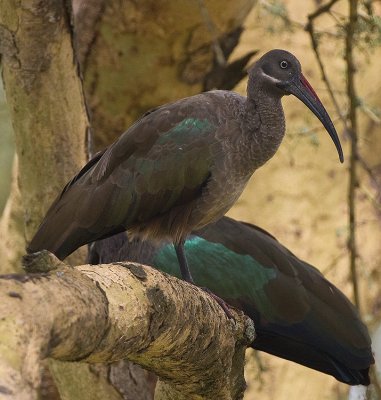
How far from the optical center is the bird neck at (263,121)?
14.4 feet

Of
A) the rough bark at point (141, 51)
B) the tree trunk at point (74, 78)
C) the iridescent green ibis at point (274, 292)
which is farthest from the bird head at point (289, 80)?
the rough bark at point (141, 51)

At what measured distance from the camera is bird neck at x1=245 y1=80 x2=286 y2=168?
4.39 metres

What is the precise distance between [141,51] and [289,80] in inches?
61.7

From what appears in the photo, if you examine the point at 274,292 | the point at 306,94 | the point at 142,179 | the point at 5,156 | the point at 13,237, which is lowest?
the point at 5,156

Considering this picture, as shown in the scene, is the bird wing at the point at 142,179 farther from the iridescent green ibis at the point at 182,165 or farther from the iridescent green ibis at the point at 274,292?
the iridescent green ibis at the point at 274,292

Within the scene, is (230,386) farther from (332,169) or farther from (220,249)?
(332,169)

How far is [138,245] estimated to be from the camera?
4.95m

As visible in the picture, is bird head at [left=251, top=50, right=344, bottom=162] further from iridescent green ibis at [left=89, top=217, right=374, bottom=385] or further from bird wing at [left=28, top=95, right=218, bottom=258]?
iridescent green ibis at [left=89, top=217, right=374, bottom=385]

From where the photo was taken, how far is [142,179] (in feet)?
14.5

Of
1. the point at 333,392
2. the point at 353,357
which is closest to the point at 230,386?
the point at 353,357

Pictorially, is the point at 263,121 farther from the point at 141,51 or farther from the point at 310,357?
the point at 141,51

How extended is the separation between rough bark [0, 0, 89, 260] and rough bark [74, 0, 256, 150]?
3.29 ft

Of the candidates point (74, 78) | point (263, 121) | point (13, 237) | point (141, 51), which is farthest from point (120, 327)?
point (141, 51)

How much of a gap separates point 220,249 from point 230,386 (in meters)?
1.08
